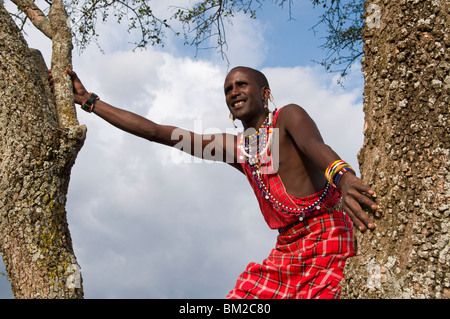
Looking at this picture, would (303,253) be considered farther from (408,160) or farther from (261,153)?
(408,160)

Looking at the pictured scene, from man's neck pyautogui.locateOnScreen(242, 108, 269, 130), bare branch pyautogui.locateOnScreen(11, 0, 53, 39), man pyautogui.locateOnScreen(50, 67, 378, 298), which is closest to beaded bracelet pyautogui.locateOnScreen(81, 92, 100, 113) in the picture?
man pyautogui.locateOnScreen(50, 67, 378, 298)

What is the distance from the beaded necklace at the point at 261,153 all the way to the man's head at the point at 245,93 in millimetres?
167

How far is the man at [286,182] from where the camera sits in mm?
3480

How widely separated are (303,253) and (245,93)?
1.57m

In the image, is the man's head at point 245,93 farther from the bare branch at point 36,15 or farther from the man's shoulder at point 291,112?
the bare branch at point 36,15

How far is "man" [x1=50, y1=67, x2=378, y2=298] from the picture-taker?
348cm

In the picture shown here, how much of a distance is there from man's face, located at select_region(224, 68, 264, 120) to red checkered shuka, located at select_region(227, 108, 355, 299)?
635mm

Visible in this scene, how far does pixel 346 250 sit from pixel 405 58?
160 centimetres

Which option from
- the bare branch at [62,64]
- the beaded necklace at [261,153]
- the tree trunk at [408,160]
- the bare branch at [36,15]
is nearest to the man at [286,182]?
the beaded necklace at [261,153]

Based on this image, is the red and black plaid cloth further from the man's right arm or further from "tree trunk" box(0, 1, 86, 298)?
"tree trunk" box(0, 1, 86, 298)
